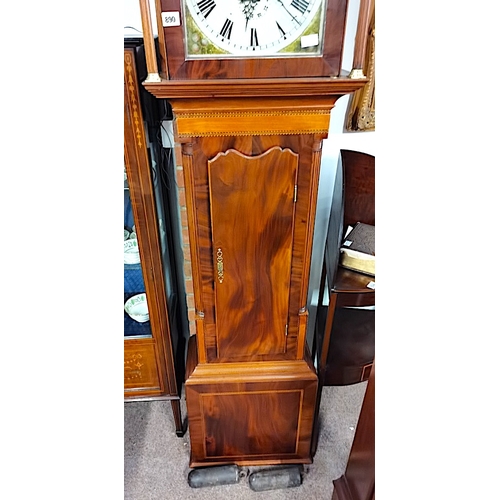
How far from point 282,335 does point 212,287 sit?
27 centimetres

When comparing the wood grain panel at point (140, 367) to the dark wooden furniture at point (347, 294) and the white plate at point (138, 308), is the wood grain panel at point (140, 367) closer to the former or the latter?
the white plate at point (138, 308)

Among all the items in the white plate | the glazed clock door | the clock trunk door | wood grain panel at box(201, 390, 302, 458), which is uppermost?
the glazed clock door

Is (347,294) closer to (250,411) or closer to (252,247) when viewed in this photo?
(252,247)

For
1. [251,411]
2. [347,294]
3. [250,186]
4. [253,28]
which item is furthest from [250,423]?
[253,28]

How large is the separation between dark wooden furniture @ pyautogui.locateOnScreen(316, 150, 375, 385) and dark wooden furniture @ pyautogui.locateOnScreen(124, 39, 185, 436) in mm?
546

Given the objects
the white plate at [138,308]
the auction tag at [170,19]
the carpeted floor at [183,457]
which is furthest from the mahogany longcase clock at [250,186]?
the white plate at [138,308]

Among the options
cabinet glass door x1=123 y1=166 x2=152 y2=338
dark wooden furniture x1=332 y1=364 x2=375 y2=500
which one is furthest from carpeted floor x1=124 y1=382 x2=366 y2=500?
cabinet glass door x1=123 y1=166 x2=152 y2=338

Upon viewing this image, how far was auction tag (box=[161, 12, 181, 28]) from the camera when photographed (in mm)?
852

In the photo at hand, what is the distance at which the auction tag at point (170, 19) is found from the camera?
2.79 ft

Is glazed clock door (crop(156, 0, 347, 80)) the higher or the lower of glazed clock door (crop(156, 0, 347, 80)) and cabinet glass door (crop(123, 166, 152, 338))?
the higher

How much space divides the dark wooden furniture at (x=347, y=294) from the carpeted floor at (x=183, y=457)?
0.16 metres

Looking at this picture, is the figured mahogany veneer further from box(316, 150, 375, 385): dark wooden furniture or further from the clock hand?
the clock hand

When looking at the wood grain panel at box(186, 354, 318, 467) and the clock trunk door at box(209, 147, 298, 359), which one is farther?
the wood grain panel at box(186, 354, 318, 467)
